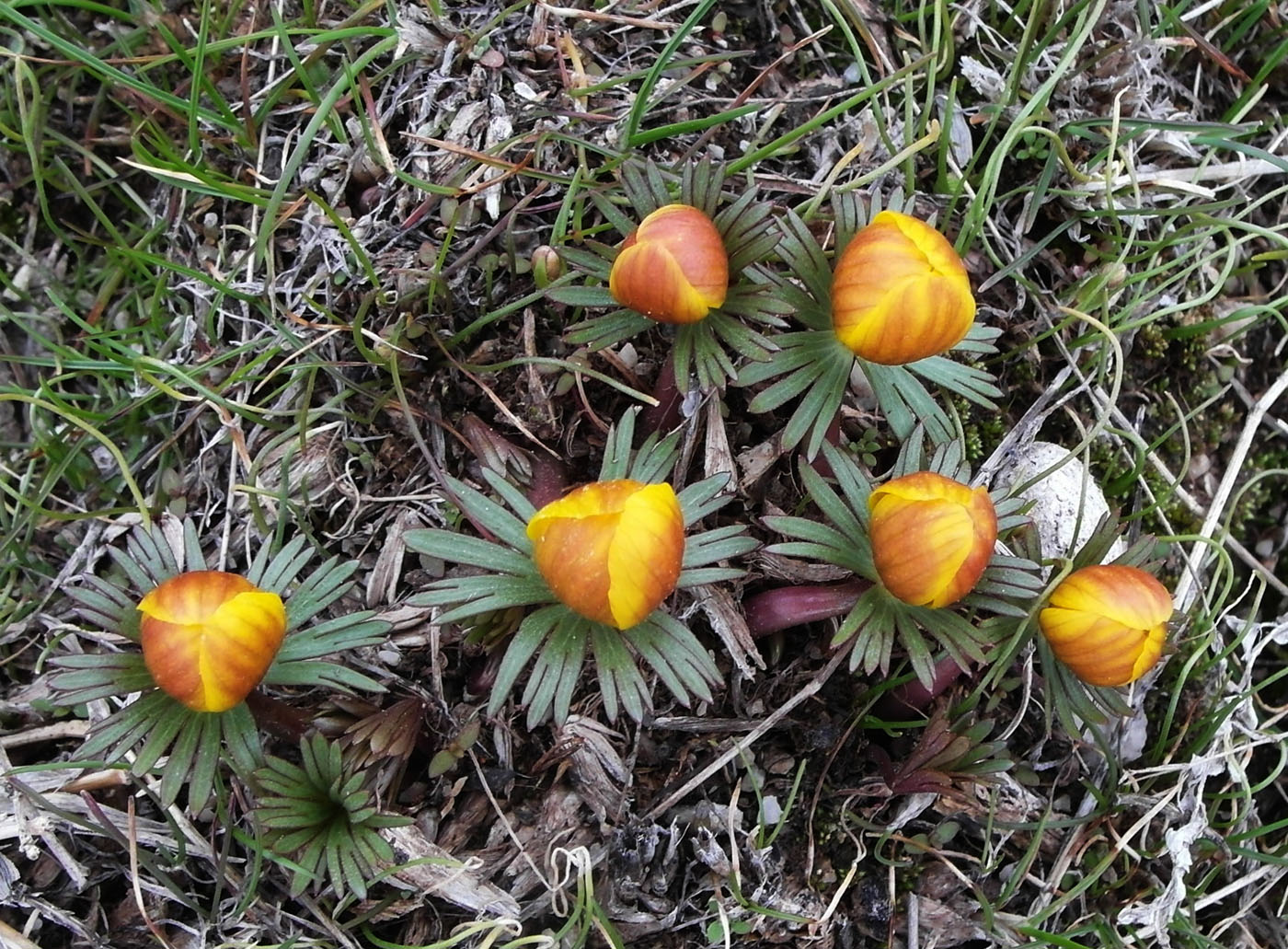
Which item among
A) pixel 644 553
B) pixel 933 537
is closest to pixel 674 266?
pixel 644 553

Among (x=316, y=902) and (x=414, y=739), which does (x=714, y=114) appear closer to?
(x=414, y=739)

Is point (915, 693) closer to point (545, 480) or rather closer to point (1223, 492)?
point (545, 480)

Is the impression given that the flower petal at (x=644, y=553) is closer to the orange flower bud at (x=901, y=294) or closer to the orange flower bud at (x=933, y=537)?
the orange flower bud at (x=933, y=537)

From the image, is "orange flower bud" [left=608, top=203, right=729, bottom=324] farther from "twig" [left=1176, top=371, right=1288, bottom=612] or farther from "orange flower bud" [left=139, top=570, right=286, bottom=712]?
"twig" [left=1176, top=371, right=1288, bottom=612]

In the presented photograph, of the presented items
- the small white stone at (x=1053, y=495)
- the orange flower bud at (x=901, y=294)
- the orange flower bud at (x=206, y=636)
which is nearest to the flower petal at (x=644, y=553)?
the orange flower bud at (x=901, y=294)

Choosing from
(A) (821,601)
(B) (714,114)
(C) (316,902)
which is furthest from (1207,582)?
(C) (316,902)

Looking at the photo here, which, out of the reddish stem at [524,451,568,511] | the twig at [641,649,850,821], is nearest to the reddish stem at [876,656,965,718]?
the twig at [641,649,850,821]
